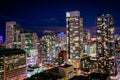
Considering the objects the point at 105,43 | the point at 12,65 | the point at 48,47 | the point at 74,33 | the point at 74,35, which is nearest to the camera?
the point at 12,65

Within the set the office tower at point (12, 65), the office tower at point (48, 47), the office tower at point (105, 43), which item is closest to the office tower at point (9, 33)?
the office tower at point (48, 47)

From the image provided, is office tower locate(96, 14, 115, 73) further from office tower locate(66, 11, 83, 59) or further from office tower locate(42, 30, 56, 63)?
office tower locate(42, 30, 56, 63)

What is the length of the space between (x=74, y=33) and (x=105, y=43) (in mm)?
12028

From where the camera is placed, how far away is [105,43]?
257 feet

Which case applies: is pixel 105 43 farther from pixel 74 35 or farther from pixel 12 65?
pixel 12 65

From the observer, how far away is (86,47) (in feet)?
313

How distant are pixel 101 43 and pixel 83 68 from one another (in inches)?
727

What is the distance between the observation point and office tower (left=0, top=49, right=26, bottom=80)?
39594 mm

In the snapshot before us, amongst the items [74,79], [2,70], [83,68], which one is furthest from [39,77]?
[83,68]

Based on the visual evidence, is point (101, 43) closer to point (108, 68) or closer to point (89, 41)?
point (108, 68)

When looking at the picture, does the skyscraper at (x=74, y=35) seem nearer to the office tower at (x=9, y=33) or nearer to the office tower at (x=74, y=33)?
the office tower at (x=74, y=33)

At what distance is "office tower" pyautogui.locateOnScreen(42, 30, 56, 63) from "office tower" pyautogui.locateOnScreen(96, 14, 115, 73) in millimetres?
17380

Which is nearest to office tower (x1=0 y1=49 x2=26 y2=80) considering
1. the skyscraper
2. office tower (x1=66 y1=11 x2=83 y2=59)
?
the skyscraper

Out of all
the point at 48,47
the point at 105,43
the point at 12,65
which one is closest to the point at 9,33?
the point at 48,47
